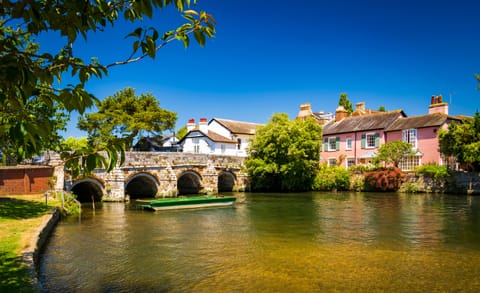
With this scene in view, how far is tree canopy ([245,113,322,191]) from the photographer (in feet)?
141

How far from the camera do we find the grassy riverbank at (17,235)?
897 cm

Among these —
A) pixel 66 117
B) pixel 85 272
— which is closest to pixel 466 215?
pixel 85 272

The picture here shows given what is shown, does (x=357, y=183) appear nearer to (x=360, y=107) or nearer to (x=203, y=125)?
(x=360, y=107)

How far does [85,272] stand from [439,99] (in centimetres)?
4409

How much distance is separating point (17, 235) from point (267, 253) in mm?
9337

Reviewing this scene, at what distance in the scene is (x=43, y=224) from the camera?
1653 centimetres

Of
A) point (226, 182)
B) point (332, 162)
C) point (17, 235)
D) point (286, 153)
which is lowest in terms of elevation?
point (226, 182)

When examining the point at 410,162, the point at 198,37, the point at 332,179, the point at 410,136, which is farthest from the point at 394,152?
the point at 198,37

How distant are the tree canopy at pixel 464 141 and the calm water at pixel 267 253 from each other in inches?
489

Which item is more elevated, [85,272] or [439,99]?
[439,99]

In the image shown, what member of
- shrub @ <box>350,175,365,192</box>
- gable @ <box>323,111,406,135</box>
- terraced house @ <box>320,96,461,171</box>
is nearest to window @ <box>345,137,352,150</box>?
terraced house @ <box>320,96,461,171</box>

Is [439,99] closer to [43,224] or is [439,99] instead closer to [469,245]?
[469,245]

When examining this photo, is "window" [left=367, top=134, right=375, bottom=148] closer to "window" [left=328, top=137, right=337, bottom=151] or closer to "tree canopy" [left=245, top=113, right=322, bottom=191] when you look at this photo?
"window" [left=328, top=137, right=337, bottom=151]

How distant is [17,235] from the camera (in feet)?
45.5
